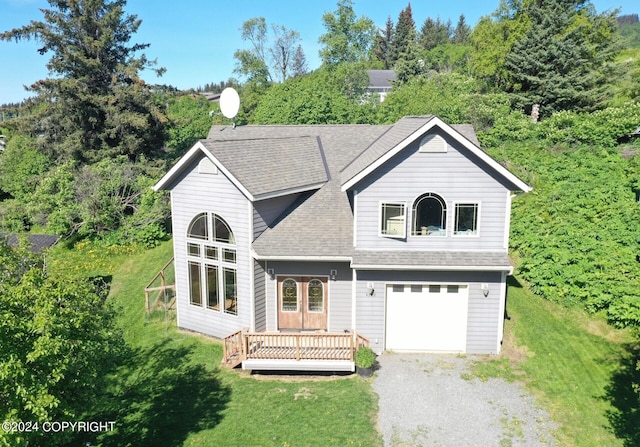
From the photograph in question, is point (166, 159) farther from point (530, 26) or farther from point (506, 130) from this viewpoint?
point (530, 26)

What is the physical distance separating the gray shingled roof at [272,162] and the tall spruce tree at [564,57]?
26062 millimetres

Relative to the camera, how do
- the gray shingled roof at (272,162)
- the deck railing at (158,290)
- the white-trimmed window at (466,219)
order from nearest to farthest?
the white-trimmed window at (466,219) → the gray shingled roof at (272,162) → the deck railing at (158,290)

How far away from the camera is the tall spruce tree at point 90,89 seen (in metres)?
34.7

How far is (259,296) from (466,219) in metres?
7.28

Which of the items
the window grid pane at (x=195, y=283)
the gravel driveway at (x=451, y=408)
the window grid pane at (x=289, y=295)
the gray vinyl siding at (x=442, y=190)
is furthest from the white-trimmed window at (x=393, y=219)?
the window grid pane at (x=195, y=283)

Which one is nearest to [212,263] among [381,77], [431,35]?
[381,77]

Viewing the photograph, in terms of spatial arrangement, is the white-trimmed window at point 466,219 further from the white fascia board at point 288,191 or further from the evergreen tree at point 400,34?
the evergreen tree at point 400,34

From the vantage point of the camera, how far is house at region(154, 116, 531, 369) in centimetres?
1476

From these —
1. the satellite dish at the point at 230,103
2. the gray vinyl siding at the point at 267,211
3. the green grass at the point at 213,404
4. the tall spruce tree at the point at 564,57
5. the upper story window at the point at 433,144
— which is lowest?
the green grass at the point at 213,404

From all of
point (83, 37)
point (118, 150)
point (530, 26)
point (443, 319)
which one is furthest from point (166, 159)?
point (530, 26)

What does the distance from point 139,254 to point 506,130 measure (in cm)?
2590

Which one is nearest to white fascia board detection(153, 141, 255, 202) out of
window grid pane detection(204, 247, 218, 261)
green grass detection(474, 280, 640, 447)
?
window grid pane detection(204, 247, 218, 261)

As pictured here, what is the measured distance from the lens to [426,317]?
1552cm

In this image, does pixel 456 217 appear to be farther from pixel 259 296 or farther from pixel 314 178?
pixel 259 296
